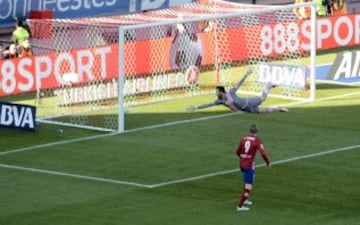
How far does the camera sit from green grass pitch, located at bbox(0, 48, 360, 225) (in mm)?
28172

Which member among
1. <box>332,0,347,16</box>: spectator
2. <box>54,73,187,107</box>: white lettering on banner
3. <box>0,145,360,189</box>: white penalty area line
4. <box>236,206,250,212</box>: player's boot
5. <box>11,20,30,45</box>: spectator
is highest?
<box>332,0,347,16</box>: spectator

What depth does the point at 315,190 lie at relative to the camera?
98.6ft

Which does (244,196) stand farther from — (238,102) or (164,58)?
(164,58)

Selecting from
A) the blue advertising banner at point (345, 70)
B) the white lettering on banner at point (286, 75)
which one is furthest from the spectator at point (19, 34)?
the blue advertising banner at point (345, 70)

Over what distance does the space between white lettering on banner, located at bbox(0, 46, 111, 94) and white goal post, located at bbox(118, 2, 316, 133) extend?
3.13 ft

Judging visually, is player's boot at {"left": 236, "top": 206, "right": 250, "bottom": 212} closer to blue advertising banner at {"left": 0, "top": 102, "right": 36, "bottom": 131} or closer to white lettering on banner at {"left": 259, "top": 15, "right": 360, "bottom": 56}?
blue advertising banner at {"left": 0, "top": 102, "right": 36, "bottom": 131}

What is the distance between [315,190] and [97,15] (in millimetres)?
22771

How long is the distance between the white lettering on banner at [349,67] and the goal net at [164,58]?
1.28 m

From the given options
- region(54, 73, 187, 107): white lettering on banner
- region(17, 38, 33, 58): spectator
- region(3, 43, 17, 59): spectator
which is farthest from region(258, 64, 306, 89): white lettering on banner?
region(3, 43, 17, 59): spectator

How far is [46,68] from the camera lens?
42156 millimetres

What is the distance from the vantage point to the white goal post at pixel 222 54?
41688 millimetres

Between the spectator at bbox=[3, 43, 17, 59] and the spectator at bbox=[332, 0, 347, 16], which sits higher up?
the spectator at bbox=[332, 0, 347, 16]

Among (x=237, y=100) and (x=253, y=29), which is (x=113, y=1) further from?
(x=237, y=100)

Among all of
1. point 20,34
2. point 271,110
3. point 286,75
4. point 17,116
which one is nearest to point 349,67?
point 286,75
